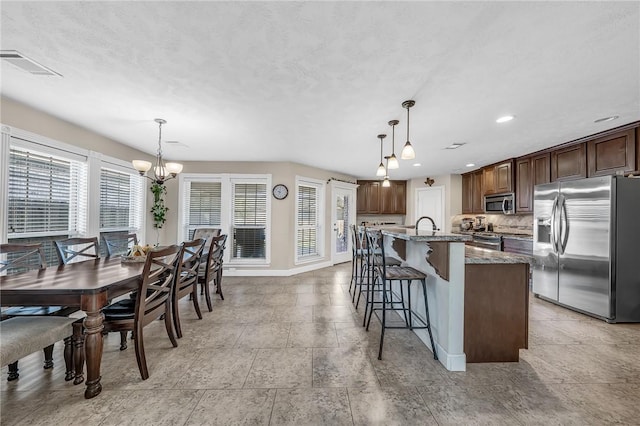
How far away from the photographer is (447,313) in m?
2.08

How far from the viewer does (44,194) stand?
2879 millimetres

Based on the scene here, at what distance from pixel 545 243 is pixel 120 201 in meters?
6.35

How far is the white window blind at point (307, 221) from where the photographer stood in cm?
554

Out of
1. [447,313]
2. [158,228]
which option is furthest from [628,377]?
[158,228]

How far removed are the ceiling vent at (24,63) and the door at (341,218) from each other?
484 cm

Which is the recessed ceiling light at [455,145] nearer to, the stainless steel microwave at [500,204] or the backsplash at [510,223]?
the stainless steel microwave at [500,204]

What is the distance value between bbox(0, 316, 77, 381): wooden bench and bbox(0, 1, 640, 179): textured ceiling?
1.79m

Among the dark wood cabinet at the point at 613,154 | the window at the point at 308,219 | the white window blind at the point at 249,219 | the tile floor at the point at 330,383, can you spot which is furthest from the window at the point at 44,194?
the dark wood cabinet at the point at 613,154

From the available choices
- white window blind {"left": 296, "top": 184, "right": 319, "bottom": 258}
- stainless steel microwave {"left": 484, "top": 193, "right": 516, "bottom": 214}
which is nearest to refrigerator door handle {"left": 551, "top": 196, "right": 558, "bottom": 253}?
stainless steel microwave {"left": 484, "top": 193, "right": 516, "bottom": 214}

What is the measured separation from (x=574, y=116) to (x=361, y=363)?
3377mm

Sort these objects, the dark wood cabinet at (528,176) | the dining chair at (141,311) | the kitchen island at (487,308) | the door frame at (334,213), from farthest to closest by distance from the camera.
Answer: the door frame at (334,213), the dark wood cabinet at (528,176), the kitchen island at (487,308), the dining chair at (141,311)

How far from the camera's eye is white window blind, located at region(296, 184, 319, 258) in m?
5.54

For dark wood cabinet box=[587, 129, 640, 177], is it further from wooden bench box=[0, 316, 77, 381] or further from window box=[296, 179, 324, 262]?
wooden bench box=[0, 316, 77, 381]

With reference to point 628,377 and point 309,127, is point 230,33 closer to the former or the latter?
point 309,127
